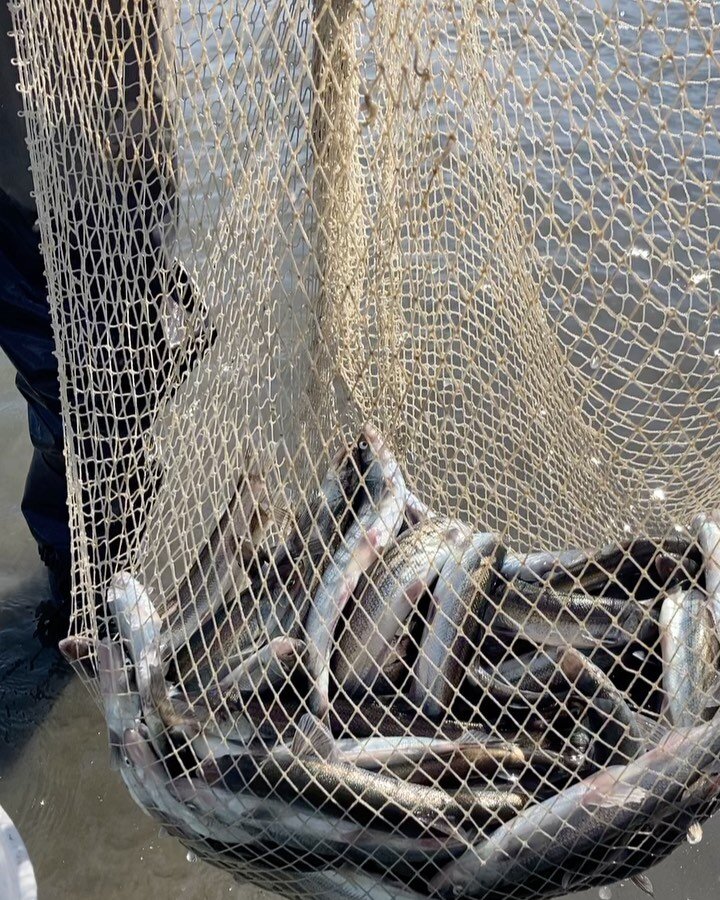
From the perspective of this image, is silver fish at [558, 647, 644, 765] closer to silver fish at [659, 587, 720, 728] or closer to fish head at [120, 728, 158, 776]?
silver fish at [659, 587, 720, 728]

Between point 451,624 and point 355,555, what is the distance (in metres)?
0.31

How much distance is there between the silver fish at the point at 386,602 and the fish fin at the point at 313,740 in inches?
7.1

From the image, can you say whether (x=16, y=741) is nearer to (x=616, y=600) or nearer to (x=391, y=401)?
(x=391, y=401)

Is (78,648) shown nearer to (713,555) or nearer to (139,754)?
(139,754)

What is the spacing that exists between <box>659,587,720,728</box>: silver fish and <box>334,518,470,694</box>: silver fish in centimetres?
57

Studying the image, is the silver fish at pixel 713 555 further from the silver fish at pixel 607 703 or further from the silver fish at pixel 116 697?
the silver fish at pixel 116 697

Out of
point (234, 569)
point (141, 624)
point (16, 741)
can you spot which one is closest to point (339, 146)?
point (234, 569)

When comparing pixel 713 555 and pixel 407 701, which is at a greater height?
pixel 713 555

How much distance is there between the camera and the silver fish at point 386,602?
2.52m

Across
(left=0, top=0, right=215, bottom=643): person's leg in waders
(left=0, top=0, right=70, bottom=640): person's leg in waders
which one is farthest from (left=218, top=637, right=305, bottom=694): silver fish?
(left=0, top=0, right=70, bottom=640): person's leg in waders

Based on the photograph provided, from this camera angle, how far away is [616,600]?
8.65 ft

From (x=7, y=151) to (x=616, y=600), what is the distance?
235 cm

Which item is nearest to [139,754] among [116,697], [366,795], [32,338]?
[116,697]

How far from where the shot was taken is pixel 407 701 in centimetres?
246
